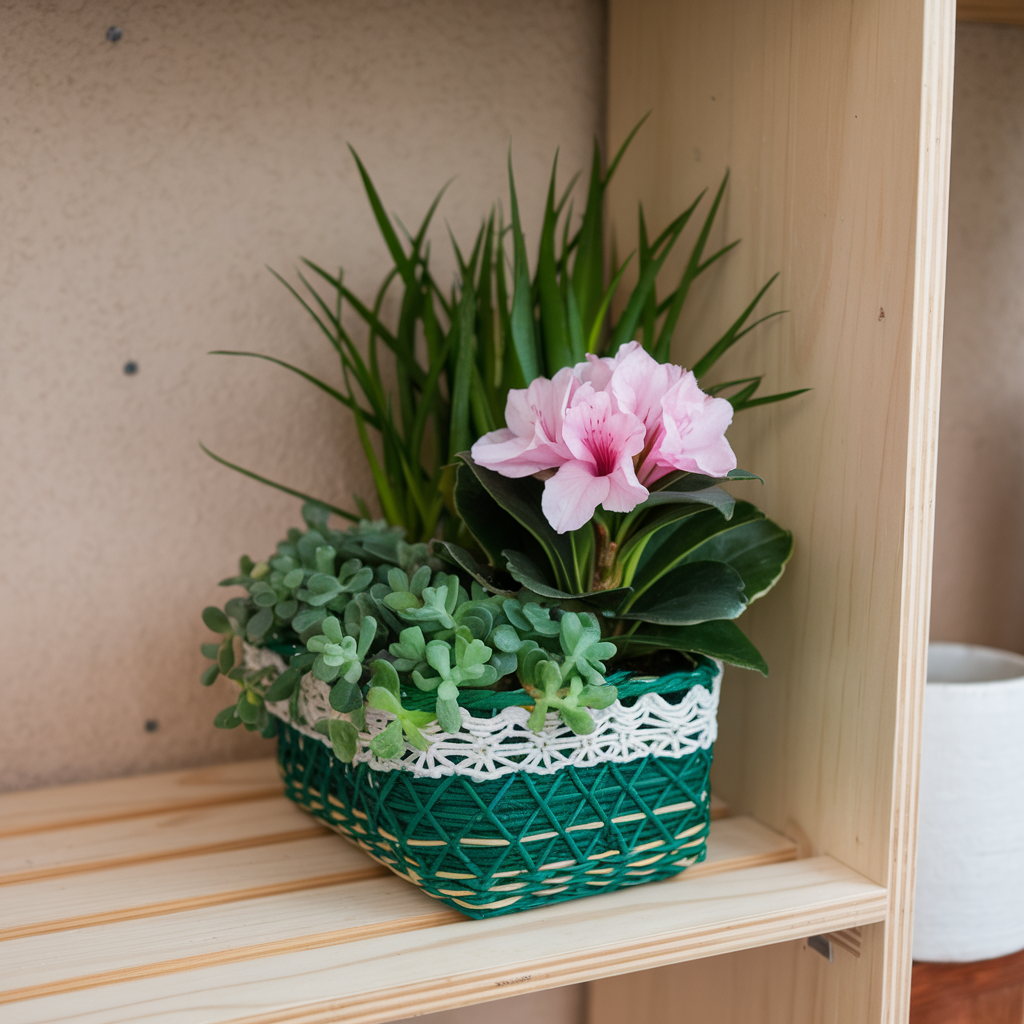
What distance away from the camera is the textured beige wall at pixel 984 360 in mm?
1045

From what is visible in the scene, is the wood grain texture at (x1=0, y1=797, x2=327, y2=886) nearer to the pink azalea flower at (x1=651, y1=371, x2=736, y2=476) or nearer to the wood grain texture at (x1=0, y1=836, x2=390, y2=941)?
the wood grain texture at (x1=0, y1=836, x2=390, y2=941)

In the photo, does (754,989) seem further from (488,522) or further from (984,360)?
(984,360)

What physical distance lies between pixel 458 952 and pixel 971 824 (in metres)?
0.45

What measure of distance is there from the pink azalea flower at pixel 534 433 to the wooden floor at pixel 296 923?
29 centimetres

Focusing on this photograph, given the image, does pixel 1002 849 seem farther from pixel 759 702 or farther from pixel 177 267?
pixel 177 267

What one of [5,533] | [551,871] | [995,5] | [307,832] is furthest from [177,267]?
[995,5]

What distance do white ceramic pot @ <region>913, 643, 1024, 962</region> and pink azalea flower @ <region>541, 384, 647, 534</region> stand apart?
35 cm

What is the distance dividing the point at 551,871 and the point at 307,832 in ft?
0.81

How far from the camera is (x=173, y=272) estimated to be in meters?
0.85

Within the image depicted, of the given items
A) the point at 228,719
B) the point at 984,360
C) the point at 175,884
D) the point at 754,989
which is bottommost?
the point at 754,989

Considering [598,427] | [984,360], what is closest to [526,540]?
[598,427]

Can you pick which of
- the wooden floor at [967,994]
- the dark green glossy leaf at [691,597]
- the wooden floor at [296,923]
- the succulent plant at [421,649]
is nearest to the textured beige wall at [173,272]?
the wooden floor at [296,923]

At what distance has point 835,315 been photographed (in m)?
0.65

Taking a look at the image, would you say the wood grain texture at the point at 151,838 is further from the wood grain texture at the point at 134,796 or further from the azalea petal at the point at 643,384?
the azalea petal at the point at 643,384
